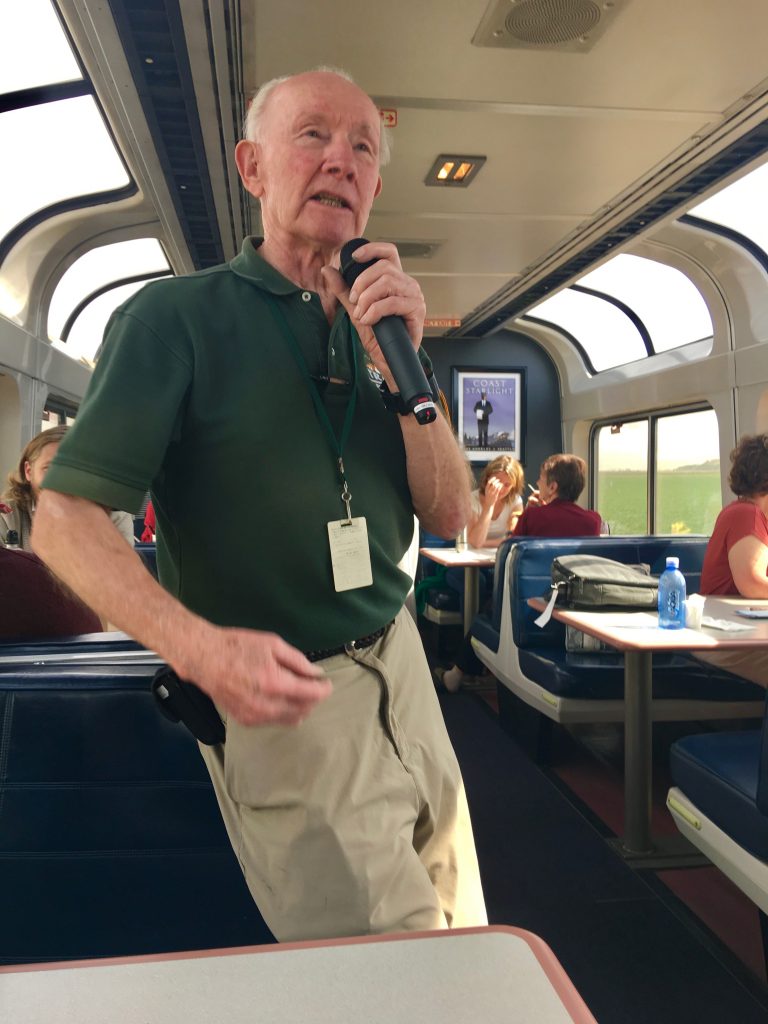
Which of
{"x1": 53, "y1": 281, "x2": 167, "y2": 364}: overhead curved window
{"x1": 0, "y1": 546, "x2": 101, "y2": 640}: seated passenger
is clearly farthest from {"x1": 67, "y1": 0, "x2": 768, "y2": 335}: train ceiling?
{"x1": 53, "y1": 281, "x2": 167, "y2": 364}: overhead curved window

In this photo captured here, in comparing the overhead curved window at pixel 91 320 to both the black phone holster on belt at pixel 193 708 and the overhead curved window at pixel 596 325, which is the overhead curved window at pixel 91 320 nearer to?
the overhead curved window at pixel 596 325

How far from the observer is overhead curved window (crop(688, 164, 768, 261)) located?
5.08 metres

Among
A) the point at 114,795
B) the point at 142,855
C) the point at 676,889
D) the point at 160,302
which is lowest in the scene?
the point at 676,889

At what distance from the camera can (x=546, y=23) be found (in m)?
2.90

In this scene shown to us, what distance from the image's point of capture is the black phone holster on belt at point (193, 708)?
1081mm

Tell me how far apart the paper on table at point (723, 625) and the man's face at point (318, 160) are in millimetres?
2258

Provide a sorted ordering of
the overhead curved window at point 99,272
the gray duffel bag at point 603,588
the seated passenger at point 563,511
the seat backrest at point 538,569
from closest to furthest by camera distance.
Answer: the gray duffel bag at point 603,588, the seat backrest at point 538,569, the seated passenger at point 563,511, the overhead curved window at point 99,272

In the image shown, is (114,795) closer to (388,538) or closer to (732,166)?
(388,538)

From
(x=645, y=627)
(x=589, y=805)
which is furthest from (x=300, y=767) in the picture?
(x=589, y=805)

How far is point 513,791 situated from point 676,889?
3.15ft

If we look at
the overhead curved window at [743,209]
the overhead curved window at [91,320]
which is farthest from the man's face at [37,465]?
the overhead curved window at [743,209]

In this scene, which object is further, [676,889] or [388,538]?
[676,889]

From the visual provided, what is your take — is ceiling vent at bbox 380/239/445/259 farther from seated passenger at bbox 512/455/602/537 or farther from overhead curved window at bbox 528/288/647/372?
overhead curved window at bbox 528/288/647/372

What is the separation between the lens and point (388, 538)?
115cm
